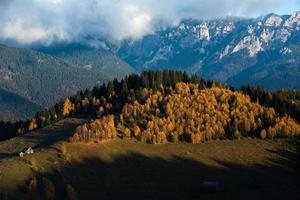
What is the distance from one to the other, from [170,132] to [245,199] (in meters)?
59.2

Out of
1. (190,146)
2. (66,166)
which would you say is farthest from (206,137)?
(66,166)

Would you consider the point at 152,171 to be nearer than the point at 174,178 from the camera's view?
No

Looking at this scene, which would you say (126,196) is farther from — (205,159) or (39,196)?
(205,159)

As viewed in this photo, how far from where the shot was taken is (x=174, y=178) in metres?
160

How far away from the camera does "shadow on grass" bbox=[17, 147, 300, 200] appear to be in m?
146

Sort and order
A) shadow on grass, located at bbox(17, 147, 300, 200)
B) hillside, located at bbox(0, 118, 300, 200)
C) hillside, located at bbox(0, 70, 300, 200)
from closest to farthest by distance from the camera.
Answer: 1. hillside, located at bbox(0, 118, 300, 200)
2. shadow on grass, located at bbox(17, 147, 300, 200)
3. hillside, located at bbox(0, 70, 300, 200)

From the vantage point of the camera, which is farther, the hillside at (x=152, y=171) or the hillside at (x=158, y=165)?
the hillside at (x=158, y=165)

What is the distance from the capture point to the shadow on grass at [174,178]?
14650 cm

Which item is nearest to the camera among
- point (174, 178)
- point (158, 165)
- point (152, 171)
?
point (174, 178)

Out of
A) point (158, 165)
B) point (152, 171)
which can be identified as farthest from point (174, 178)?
point (158, 165)

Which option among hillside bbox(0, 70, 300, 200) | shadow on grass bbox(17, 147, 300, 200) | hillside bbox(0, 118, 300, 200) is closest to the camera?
hillside bbox(0, 118, 300, 200)

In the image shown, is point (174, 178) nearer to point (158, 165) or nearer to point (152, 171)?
point (152, 171)

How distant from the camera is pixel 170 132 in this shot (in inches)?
7800

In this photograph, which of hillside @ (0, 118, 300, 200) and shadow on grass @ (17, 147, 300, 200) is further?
shadow on grass @ (17, 147, 300, 200)
